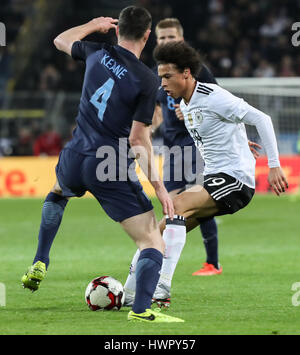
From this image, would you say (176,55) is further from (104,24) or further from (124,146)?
(124,146)

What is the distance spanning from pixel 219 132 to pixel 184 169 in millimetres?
1987

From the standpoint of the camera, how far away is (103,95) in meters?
5.66

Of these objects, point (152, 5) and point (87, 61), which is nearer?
point (87, 61)

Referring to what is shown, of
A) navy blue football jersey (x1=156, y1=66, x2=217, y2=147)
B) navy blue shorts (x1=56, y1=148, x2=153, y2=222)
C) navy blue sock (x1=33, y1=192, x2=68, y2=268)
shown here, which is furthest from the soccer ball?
navy blue football jersey (x1=156, y1=66, x2=217, y2=147)

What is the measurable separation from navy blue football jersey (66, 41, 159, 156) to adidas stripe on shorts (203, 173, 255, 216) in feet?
3.51

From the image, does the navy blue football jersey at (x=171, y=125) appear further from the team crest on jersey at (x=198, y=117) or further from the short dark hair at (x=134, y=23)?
the short dark hair at (x=134, y=23)

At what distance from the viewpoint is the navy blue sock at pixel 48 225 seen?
6789 millimetres

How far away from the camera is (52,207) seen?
6875mm

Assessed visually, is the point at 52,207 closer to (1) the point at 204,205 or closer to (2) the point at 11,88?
(1) the point at 204,205

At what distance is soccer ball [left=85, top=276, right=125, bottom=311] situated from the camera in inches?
248

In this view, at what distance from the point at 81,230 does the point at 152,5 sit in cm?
1346

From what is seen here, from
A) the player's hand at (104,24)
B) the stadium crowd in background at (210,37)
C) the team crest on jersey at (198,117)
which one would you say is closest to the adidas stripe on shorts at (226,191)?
the team crest on jersey at (198,117)
